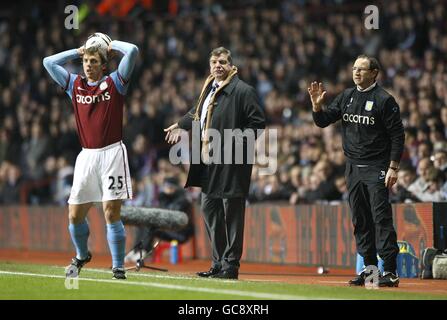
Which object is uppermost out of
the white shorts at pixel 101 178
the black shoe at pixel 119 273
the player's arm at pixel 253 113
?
the player's arm at pixel 253 113

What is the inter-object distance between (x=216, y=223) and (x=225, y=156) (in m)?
0.78

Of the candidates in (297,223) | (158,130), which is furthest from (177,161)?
(297,223)

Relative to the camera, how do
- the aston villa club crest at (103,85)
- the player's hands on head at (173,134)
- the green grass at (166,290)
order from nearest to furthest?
the green grass at (166,290) < the aston villa club crest at (103,85) < the player's hands on head at (173,134)

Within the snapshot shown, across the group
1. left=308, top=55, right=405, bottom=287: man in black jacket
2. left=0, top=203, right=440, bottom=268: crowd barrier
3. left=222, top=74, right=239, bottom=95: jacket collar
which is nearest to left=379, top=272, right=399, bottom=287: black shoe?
left=308, top=55, right=405, bottom=287: man in black jacket

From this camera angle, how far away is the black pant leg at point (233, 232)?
11.7 m

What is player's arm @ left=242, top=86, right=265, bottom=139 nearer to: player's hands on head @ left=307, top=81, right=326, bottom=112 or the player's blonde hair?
player's hands on head @ left=307, top=81, right=326, bottom=112

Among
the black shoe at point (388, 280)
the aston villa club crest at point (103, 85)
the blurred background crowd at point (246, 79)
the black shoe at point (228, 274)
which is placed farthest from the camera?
the blurred background crowd at point (246, 79)

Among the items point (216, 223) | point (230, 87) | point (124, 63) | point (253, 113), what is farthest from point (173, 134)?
point (124, 63)

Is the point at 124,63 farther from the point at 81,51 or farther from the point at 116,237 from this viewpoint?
the point at 116,237

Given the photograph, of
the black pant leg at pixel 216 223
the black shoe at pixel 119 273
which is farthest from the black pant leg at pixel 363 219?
the black shoe at pixel 119 273

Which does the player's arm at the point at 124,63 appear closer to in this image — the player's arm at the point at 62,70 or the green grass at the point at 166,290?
the player's arm at the point at 62,70

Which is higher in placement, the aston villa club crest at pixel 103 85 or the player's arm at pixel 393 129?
the aston villa club crest at pixel 103 85

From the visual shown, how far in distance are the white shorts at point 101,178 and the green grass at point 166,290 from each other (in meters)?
0.83
